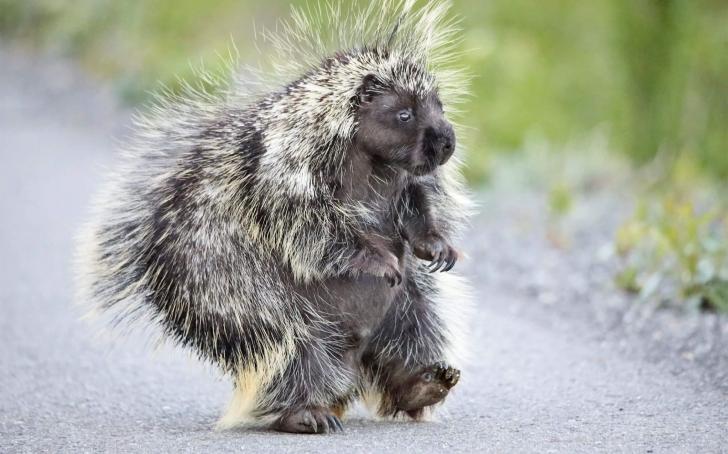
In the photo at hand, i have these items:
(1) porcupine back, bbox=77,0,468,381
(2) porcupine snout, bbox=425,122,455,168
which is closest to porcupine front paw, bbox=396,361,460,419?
(1) porcupine back, bbox=77,0,468,381

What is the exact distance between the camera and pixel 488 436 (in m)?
4.64

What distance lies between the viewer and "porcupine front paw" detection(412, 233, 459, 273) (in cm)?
502

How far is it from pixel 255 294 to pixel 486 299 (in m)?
3.33

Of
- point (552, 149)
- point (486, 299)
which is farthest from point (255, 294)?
point (552, 149)

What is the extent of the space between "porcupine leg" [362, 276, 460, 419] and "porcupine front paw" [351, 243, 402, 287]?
44 cm

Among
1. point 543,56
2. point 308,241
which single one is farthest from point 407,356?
point 543,56

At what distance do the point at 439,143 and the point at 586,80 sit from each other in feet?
37.1

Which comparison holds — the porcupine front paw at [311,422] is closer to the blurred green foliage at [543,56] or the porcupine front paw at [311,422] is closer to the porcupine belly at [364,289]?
the porcupine belly at [364,289]

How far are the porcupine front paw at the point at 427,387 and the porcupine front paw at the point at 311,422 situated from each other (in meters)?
0.41

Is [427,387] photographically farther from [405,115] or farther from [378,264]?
[405,115]

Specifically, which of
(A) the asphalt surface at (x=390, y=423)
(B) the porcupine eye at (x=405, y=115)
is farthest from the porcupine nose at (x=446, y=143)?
(A) the asphalt surface at (x=390, y=423)

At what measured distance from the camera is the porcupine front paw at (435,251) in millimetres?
5020

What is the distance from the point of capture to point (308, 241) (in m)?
4.77

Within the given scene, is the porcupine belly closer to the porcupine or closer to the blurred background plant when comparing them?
the porcupine
